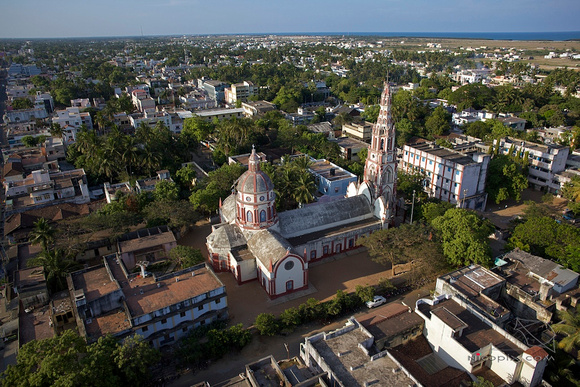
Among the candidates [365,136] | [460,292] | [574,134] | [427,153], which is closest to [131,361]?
[460,292]

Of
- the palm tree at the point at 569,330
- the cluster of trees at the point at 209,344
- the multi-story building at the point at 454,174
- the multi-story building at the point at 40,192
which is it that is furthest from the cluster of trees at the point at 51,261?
the multi-story building at the point at 454,174

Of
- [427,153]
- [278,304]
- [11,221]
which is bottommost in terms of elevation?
[278,304]

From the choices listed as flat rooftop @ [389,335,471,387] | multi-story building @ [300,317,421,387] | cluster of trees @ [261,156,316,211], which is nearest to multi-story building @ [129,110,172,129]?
cluster of trees @ [261,156,316,211]

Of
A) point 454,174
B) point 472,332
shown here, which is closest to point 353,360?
point 472,332

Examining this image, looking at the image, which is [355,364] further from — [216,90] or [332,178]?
[216,90]

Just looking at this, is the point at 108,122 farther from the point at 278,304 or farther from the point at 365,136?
the point at 278,304

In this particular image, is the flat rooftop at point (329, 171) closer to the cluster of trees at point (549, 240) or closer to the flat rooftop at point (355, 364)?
the cluster of trees at point (549, 240)

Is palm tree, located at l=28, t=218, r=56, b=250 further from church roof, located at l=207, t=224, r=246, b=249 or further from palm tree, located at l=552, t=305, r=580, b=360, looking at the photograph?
palm tree, located at l=552, t=305, r=580, b=360
